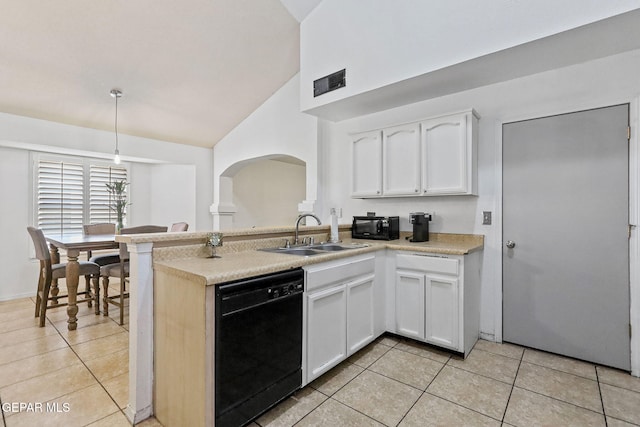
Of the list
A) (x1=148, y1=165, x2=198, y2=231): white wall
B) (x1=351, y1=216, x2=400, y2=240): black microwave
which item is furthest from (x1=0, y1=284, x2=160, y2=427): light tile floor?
(x1=148, y1=165, x2=198, y2=231): white wall

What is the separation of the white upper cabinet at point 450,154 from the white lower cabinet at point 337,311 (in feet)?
3.18

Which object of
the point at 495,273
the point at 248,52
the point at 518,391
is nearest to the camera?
the point at 518,391

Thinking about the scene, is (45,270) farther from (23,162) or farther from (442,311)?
(442,311)

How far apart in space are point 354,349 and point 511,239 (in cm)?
168

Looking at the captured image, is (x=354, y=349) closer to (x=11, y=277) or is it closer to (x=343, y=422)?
(x=343, y=422)

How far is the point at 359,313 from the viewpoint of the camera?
239 cm

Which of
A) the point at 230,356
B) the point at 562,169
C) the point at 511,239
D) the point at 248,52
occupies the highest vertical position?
the point at 248,52

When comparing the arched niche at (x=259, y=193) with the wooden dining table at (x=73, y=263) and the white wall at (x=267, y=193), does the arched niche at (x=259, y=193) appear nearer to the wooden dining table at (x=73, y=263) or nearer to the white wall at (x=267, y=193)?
the white wall at (x=267, y=193)

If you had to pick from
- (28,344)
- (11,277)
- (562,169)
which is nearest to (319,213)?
(562,169)

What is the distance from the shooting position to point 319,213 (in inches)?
153

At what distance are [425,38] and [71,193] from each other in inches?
201

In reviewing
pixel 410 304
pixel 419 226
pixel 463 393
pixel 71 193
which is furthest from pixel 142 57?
pixel 463 393

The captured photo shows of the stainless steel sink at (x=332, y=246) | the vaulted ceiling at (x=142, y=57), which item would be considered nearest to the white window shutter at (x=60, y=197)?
the vaulted ceiling at (x=142, y=57)

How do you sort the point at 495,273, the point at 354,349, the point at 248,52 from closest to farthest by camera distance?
the point at 354,349 < the point at 495,273 < the point at 248,52
